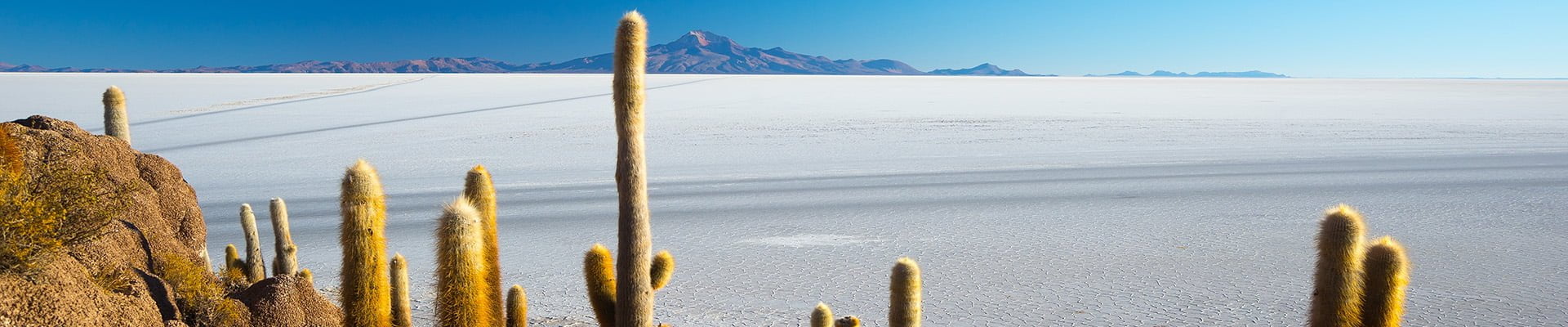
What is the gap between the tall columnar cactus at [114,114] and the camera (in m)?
5.79

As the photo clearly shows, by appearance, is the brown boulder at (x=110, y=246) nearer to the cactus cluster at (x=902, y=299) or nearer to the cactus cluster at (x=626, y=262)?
the cactus cluster at (x=626, y=262)

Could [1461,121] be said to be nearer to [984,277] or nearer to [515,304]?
[984,277]

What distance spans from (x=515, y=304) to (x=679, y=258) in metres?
4.24

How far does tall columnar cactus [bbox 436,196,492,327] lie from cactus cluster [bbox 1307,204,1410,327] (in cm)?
267

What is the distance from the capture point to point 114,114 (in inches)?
230

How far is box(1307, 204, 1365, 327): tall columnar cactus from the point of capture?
324 cm

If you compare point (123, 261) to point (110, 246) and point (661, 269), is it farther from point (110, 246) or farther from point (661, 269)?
point (661, 269)

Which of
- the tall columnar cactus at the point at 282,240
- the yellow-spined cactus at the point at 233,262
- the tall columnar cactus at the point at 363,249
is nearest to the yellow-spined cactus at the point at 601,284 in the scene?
the tall columnar cactus at the point at 363,249

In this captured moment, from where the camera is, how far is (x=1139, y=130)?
2450cm

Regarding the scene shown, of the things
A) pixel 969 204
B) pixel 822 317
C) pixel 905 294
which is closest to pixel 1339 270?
pixel 905 294

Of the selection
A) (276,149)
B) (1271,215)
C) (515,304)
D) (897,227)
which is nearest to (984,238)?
(897,227)

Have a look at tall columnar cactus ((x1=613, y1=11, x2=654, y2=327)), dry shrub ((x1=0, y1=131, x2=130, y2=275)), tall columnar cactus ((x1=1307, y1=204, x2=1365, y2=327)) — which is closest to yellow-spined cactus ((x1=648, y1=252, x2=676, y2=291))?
tall columnar cactus ((x1=613, y1=11, x2=654, y2=327))

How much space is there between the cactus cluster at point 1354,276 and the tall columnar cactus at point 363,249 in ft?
9.91

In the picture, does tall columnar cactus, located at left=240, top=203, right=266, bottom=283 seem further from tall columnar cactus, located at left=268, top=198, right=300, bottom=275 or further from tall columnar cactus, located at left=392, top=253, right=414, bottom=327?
tall columnar cactus, located at left=392, top=253, right=414, bottom=327
